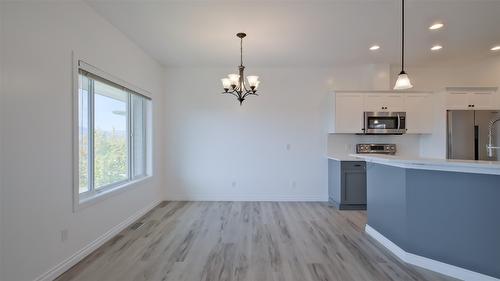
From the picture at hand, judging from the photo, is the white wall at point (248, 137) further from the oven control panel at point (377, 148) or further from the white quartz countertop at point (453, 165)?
the white quartz countertop at point (453, 165)

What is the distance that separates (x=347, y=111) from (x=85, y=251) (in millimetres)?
4595

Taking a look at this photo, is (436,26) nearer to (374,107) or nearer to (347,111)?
(374,107)

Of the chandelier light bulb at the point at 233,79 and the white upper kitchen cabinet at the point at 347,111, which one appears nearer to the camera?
the chandelier light bulb at the point at 233,79

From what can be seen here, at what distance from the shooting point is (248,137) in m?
5.35

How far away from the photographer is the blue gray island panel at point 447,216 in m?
2.25

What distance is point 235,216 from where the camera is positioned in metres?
4.29

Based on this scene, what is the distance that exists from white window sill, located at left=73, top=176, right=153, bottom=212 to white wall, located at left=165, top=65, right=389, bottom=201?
4.19 ft

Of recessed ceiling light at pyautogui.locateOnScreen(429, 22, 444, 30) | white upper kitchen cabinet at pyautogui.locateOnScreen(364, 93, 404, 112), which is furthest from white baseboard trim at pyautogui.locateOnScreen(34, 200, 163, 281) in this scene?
recessed ceiling light at pyautogui.locateOnScreen(429, 22, 444, 30)

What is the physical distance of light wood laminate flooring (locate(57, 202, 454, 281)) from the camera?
2469 mm

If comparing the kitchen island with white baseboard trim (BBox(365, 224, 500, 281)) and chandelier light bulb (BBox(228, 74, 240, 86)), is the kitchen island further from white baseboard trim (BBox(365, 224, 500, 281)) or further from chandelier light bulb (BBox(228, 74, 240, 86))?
chandelier light bulb (BBox(228, 74, 240, 86))

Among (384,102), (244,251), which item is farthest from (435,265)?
(384,102)

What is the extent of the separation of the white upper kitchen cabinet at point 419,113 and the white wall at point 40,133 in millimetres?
5270

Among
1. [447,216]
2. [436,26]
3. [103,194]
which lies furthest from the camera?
[436,26]

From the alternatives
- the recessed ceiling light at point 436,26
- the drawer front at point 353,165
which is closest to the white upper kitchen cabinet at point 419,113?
the drawer front at point 353,165
